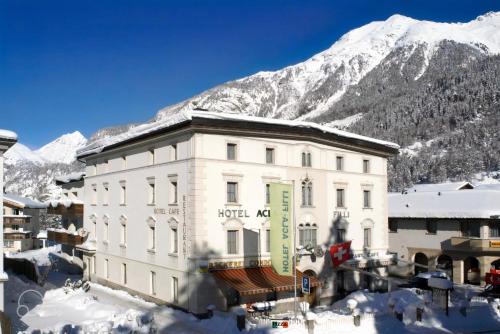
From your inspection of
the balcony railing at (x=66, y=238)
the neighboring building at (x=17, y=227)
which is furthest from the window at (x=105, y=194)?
the neighboring building at (x=17, y=227)

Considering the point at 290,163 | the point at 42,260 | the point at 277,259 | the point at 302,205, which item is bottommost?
the point at 42,260

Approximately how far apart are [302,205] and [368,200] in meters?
7.71

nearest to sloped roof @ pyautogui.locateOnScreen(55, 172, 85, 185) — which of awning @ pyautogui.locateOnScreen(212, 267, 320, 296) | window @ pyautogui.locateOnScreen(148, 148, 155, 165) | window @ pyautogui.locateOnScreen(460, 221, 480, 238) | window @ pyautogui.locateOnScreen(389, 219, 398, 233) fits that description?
window @ pyautogui.locateOnScreen(148, 148, 155, 165)

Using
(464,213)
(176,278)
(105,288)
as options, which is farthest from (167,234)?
(464,213)

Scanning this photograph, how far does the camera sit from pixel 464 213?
44.4 m

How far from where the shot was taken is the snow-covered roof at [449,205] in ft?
144

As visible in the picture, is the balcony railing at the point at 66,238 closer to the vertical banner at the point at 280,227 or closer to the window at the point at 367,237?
the vertical banner at the point at 280,227

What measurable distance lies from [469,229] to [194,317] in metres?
27.8

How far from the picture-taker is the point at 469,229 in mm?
44906

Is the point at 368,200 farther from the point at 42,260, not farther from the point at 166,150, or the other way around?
the point at 42,260

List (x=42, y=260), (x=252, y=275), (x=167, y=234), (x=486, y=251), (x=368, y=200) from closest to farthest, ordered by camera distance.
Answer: (x=252, y=275) → (x=167, y=234) → (x=368, y=200) → (x=486, y=251) → (x=42, y=260)

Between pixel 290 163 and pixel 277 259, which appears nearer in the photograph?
pixel 277 259

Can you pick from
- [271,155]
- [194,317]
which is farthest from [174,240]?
[271,155]

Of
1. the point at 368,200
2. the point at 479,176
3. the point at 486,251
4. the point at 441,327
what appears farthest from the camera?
the point at 479,176
